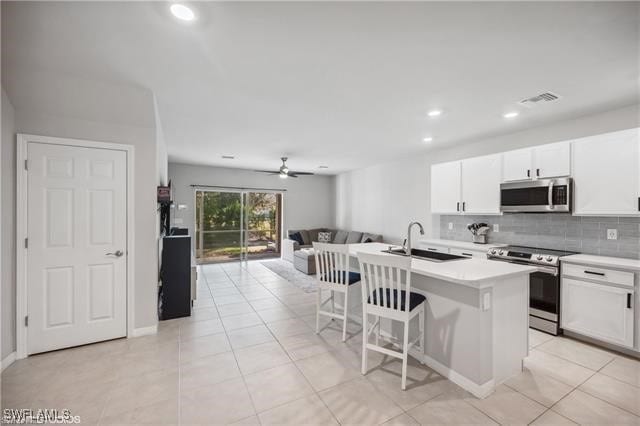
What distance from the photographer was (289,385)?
2.28 meters

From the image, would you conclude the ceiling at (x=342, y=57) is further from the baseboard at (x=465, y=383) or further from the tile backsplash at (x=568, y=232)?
the baseboard at (x=465, y=383)

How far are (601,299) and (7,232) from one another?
5.90 m

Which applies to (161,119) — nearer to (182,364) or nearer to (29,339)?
(29,339)

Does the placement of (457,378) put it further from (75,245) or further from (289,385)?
(75,245)

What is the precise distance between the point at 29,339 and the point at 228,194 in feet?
17.3

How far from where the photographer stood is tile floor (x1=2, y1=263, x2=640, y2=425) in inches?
76.7

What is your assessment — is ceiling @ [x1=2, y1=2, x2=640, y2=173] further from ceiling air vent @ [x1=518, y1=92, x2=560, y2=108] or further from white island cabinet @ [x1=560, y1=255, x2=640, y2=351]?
white island cabinet @ [x1=560, y1=255, x2=640, y2=351]

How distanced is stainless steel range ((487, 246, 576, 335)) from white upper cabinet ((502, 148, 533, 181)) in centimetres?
106

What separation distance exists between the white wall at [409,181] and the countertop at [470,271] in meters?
2.30

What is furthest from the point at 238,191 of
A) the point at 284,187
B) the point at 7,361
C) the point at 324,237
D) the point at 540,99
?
the point at 540,99

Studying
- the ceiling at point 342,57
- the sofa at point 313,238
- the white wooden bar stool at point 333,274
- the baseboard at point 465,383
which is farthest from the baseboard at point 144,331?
the sofa at point 313,238

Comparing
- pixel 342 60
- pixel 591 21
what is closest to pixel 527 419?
pixel 591 21

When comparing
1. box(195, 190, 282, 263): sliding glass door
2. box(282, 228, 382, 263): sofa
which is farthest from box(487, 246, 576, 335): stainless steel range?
box(195, 190, 282, 263): sliding glass door

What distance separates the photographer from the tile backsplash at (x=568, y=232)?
10.3ft
